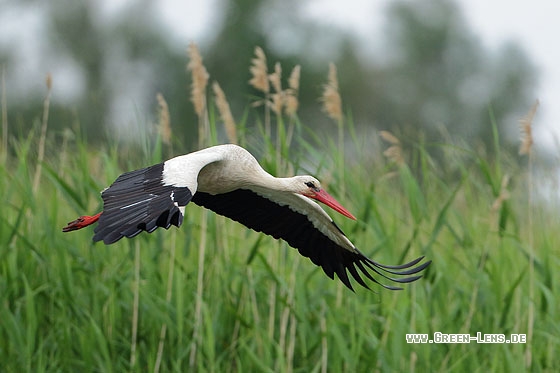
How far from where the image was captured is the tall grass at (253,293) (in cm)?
611

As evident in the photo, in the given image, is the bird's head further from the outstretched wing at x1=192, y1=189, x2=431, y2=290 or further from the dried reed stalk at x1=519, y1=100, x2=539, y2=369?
the dried reed stalk at x1=519, y1=100, x2=539, y2=369

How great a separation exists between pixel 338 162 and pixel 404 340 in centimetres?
111

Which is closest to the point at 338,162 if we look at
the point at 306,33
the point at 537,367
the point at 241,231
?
the point at 241,231

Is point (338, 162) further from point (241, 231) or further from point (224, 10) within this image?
point (224, 10)

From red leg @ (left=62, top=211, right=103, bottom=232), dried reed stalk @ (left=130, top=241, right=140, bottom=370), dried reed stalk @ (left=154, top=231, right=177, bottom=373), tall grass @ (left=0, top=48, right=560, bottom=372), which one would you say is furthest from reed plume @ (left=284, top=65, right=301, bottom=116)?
red leg @ (left=62, top=211, right=103, bottom=232)

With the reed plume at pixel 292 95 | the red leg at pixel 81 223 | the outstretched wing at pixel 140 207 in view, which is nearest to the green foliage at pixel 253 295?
the reed plume at pixel 292 95

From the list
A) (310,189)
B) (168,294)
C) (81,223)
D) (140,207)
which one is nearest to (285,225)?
(310,189)

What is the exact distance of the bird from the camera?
13.3 ft

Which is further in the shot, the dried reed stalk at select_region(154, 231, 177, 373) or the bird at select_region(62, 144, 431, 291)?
the dried reed stalk at select_region(154, 231, 177, 373)

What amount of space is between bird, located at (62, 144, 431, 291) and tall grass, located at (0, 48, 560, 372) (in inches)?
14.6

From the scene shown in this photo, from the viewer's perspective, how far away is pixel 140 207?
4164 millimetres

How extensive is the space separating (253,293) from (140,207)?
2.12 m

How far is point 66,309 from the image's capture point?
629 centimetres

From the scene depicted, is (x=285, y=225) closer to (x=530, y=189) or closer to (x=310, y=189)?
(x=310, y=189)
